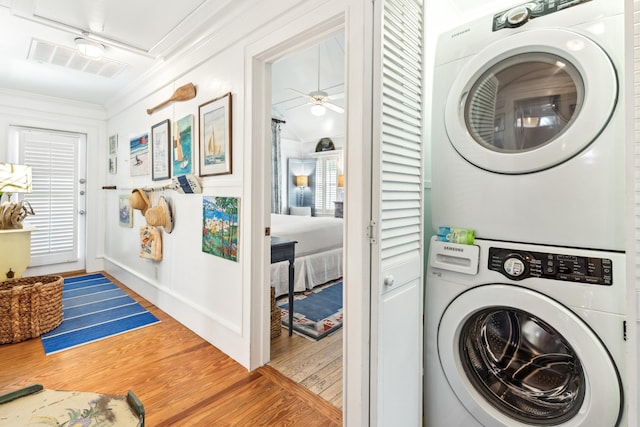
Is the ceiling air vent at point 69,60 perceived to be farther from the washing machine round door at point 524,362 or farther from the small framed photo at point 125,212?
the washing machine round door at point 524,362

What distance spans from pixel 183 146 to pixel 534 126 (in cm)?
241

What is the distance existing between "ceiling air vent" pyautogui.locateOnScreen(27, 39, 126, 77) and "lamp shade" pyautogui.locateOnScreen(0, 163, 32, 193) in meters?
0.99

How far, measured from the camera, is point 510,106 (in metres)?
1.21

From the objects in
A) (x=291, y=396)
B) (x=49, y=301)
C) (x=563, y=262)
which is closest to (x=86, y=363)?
(x=49, y=301)

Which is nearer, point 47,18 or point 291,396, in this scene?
point 291,396

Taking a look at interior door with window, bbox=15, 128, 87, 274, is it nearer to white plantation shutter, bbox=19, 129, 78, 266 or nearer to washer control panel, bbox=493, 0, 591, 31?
white plantation shutter, bbox=19, 129, 78, 266

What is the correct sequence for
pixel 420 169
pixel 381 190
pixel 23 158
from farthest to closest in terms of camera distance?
pixel 23 158 → pixel 420 169 → pixel 381 190

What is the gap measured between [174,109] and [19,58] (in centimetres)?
150

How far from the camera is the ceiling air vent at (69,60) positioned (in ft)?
8.32

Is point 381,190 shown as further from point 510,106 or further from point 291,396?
point 291,396

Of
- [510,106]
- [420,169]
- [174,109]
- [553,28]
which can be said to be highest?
[174,109]

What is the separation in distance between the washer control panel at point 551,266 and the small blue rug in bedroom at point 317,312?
1621mm

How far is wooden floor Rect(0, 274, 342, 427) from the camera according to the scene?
1.56 m

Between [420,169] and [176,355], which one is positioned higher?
[420,169]
